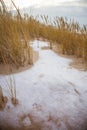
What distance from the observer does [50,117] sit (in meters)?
1.26

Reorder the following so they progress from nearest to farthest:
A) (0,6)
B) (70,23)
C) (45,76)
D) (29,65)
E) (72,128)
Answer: (72,128) → (0,6) → (45,76) → (29,65) → (70,23)

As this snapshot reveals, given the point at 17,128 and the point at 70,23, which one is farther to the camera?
the point at 70,23

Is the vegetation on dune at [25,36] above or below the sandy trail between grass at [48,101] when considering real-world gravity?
above

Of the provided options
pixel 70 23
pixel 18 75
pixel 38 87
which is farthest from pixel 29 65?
pixel 70 23

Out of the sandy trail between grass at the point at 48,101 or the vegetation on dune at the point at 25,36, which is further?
the vegetation on dune at the point at 25,36

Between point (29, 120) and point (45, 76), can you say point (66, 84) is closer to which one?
point (45, 76)

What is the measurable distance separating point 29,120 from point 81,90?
495mm

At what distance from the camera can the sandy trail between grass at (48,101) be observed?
48.8 inches

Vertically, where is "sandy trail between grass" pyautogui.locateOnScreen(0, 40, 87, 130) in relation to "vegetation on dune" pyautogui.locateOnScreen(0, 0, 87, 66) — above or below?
below

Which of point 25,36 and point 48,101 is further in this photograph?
point 25,36

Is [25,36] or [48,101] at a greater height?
[25,36]

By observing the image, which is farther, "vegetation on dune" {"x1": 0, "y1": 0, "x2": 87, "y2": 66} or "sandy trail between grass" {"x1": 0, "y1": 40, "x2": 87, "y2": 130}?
"vegetation on dune" {"x1": 0, "y1": 0, "x2": 87, "y2": 66}

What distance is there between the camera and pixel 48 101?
4.53 ft

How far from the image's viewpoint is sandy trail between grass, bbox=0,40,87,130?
124cm
